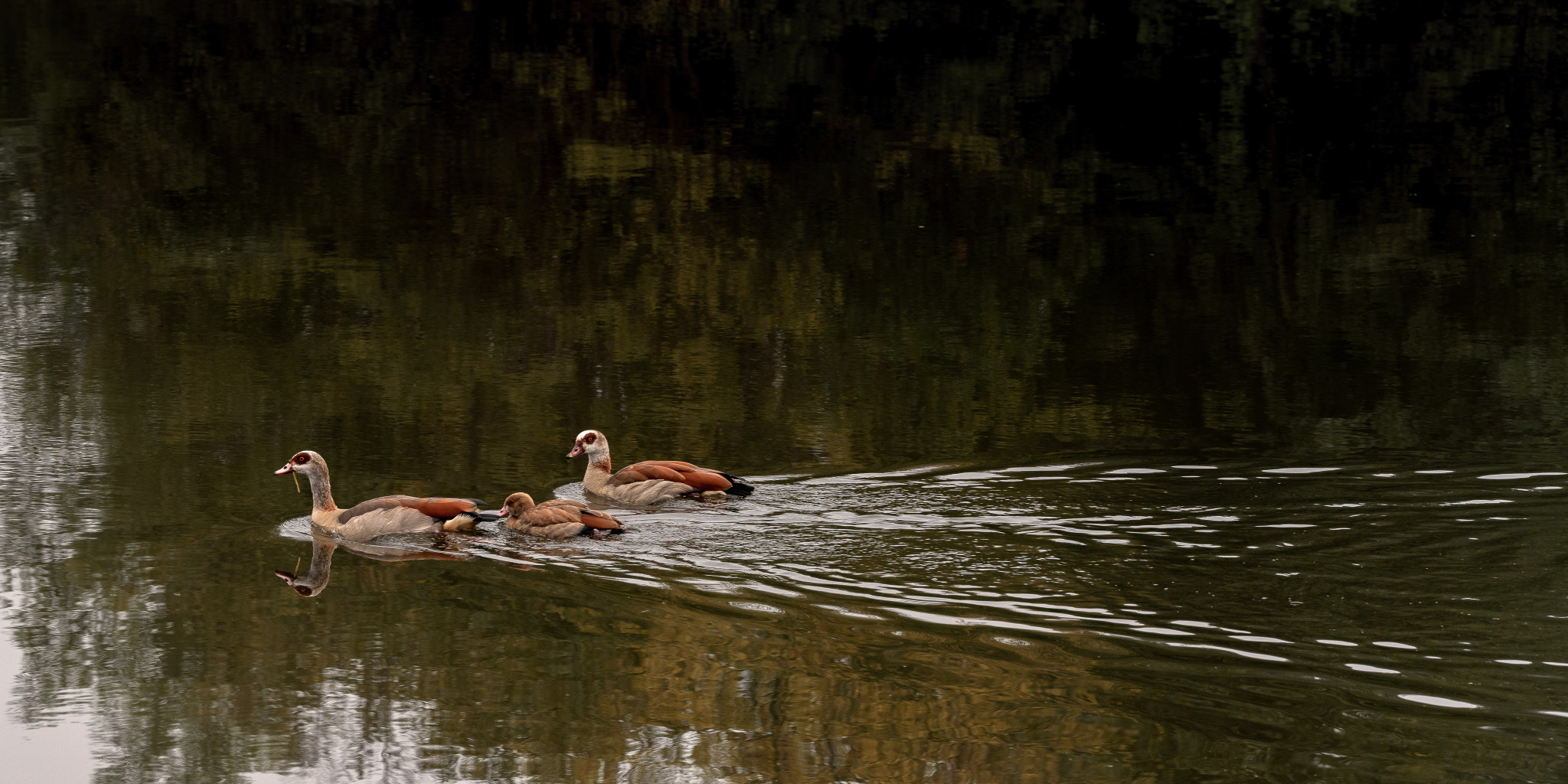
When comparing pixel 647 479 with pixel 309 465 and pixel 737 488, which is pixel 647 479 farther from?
pixel 309 465

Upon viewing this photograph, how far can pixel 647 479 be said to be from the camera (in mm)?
11336

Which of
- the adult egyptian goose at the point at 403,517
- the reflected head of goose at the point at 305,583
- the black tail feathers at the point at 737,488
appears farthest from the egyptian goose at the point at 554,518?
the reflected head of goose at the point at 305,583

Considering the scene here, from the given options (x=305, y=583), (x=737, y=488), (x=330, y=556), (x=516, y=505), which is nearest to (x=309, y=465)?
(x=330, y=556)

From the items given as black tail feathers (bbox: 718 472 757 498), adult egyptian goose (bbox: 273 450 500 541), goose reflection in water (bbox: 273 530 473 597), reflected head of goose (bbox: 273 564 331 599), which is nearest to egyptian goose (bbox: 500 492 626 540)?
adult egyptian goose (bbox: 273 450 500 541)

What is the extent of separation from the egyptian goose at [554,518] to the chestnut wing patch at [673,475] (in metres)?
0.64

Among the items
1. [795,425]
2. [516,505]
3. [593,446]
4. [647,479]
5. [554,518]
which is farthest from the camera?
[795,425]

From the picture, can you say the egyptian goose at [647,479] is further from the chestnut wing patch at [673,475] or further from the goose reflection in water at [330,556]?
the goose reflection in water at [330,556]

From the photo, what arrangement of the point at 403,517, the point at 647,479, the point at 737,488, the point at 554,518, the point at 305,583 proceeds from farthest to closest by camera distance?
the point at 647,479, the point at 737,488, the point at 403,517, the point at 554,518, the point at 305,583

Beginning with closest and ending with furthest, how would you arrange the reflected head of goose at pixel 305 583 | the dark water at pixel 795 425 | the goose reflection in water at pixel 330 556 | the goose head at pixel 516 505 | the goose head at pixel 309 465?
the dark water at pixel 795 425 < the reflected head of goose at pixel 305 583 < the goose reflection in water at pixel 330 556 < the goose head at pixel 516 505 < the goose head at pixel 309 465

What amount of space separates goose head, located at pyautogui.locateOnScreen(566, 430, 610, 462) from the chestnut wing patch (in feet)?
0.63

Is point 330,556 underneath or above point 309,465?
underneath

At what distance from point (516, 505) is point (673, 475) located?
1079mm

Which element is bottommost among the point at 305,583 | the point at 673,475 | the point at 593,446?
the point at 305,583

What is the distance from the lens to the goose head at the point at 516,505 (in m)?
10.5
